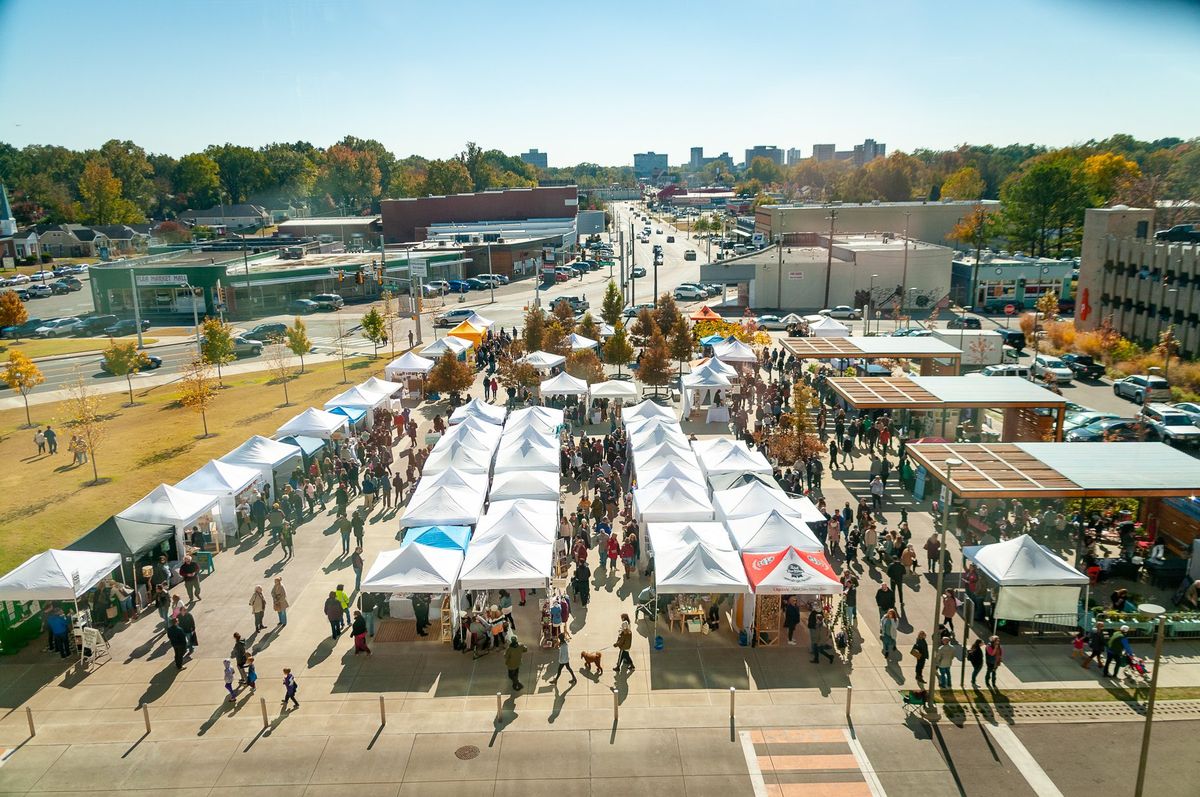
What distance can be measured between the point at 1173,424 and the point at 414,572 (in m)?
27.7

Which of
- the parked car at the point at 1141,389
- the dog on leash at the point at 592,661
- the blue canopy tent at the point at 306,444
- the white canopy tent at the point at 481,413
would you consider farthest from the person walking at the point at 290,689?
the parked car at the point at 1141,389

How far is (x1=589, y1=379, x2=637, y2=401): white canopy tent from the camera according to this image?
31.0 meters

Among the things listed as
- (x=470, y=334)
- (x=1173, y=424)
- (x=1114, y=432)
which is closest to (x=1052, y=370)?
(x=1173, y=424)

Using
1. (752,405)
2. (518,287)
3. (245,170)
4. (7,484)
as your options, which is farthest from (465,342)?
(245,170)

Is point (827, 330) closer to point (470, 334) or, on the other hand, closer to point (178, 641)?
point (470, 334)

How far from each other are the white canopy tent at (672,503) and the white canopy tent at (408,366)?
17.9 metres

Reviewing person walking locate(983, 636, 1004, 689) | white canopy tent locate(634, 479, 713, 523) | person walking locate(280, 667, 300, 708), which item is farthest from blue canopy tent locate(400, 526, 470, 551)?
person walking locate(983, 636, 1004, 689)

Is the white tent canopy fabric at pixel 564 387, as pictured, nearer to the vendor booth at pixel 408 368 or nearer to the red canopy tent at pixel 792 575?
the vendor booth at pixel 408 368

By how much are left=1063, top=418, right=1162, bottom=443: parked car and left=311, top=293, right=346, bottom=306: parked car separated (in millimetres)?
53614

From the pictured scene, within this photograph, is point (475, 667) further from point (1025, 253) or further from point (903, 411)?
point (1025, 253)

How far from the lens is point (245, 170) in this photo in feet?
461

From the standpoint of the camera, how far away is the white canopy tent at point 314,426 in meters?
26.2

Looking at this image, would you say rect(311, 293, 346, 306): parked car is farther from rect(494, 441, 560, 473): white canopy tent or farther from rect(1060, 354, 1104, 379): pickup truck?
rect(1060, 354, 1104, 379): pickup truck

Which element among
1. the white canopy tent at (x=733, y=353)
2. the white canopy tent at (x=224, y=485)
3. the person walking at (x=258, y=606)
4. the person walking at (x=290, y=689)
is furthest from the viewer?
the white canopy tent at (x=733, y=353)
